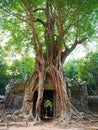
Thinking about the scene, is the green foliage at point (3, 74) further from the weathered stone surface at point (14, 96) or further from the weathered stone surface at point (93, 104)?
the weathered stone surface at point (93, 104)

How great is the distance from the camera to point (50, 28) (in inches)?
361

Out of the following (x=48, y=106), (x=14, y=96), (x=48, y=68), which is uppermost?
(x=48, y=68)

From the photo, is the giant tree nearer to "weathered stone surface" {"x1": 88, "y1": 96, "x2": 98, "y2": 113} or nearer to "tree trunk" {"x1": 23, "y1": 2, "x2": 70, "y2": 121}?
"tree trunk" {"x1": 23, "y1": 2, "x2": 70, "y2": 121}

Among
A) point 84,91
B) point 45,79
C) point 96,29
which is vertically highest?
point 96,29

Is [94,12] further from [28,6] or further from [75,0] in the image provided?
[28,6]

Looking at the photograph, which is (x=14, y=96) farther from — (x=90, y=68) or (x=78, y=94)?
(x=90, y=68)

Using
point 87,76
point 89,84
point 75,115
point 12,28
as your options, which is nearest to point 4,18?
point 12,28

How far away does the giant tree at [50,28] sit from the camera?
7.23 meters

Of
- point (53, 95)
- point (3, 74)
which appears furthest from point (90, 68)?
point (3, 74)

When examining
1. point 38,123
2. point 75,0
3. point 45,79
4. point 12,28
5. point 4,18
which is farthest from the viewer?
point 12,28

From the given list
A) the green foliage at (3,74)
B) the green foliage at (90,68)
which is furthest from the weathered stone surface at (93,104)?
the green foliage at (3,74)

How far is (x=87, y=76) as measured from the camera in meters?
16.5

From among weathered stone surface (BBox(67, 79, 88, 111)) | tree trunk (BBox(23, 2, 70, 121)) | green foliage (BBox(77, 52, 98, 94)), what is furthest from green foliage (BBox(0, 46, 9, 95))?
weathered stone surface (BBox(67, 79, 88, 111))

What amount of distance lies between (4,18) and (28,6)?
6.83 feet
